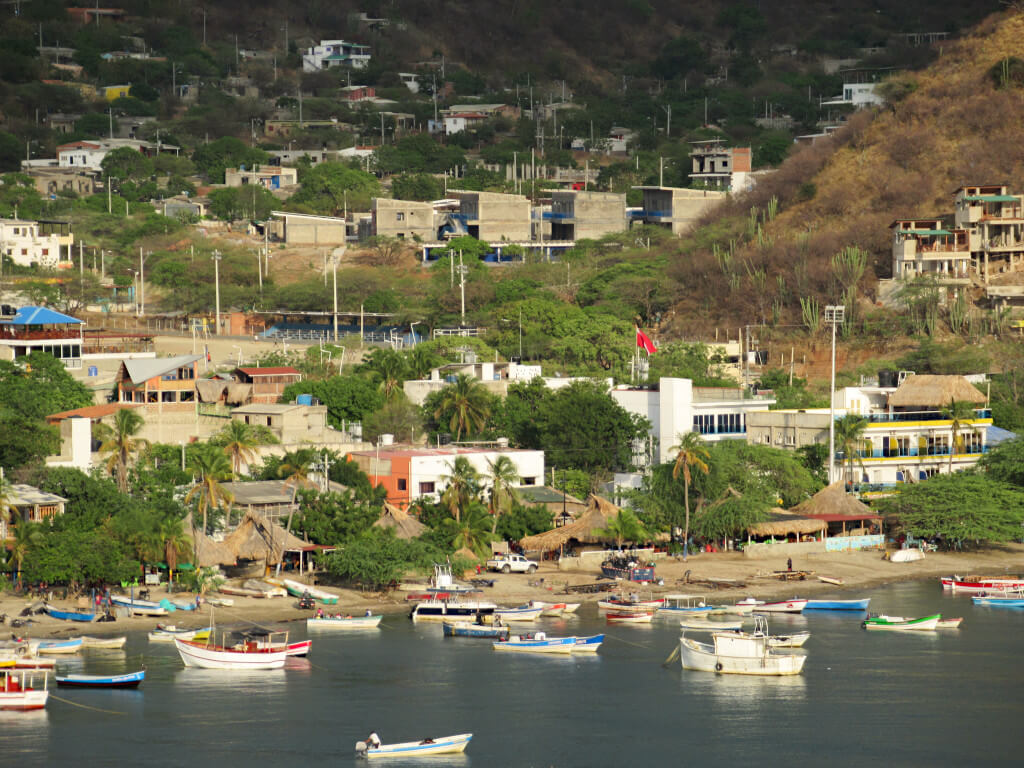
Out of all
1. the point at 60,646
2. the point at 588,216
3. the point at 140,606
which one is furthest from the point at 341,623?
the point at 588,216

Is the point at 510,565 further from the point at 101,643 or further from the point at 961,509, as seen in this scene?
the point at 961,509

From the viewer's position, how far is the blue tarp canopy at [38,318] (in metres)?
85.8

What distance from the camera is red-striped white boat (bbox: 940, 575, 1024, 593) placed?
63.6 m

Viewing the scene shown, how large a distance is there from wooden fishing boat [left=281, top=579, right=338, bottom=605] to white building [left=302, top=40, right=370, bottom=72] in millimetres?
135341

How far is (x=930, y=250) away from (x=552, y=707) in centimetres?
5625

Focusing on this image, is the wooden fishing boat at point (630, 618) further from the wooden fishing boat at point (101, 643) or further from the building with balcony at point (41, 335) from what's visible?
the building with balcony at point (41, 335)

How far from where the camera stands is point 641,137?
16025cm

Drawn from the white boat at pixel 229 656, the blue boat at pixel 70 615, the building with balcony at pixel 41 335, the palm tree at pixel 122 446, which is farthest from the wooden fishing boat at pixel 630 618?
the building with balcony at pixel 41 335

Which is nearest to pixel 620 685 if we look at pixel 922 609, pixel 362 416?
pixel 922 609

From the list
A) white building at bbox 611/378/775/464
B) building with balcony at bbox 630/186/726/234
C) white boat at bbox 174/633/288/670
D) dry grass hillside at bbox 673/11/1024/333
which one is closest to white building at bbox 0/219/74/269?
building with balcony at bbox 630/186/726/234

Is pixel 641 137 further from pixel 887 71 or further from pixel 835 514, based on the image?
pixel 835 514

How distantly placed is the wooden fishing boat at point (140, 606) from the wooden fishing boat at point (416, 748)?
13.0m

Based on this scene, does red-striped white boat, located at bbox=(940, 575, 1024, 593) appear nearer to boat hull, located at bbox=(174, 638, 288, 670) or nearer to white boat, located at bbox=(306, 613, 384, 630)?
white boat, located at bbox=(306, 613, 384, 630)

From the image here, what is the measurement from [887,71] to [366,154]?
152ft
